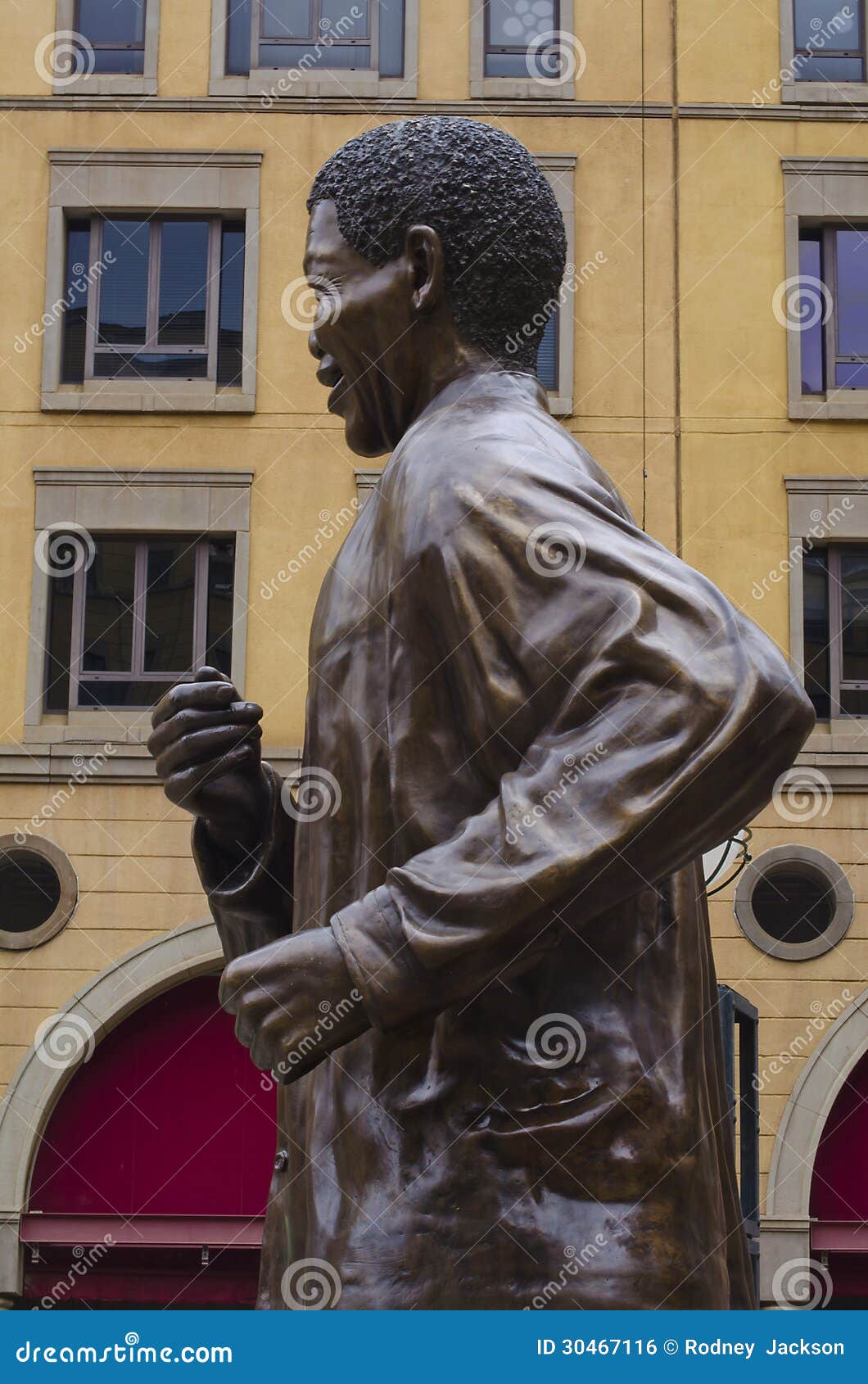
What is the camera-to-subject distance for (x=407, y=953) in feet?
7.30

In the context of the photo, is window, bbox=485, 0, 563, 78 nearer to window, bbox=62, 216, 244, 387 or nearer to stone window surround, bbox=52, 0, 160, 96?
window, bbox=62, 216, 244, 387

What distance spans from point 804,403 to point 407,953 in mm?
17492

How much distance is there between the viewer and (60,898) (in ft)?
60.8

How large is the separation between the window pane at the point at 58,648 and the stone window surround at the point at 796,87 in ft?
27.3

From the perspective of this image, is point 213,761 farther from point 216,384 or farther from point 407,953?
point 216,384

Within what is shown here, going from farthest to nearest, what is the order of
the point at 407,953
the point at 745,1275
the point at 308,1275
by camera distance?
the point at 745,1275 < the point at 308,1275 < the point at 407,953

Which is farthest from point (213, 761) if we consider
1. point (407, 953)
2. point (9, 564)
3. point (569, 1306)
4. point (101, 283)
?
point (101, 283)
